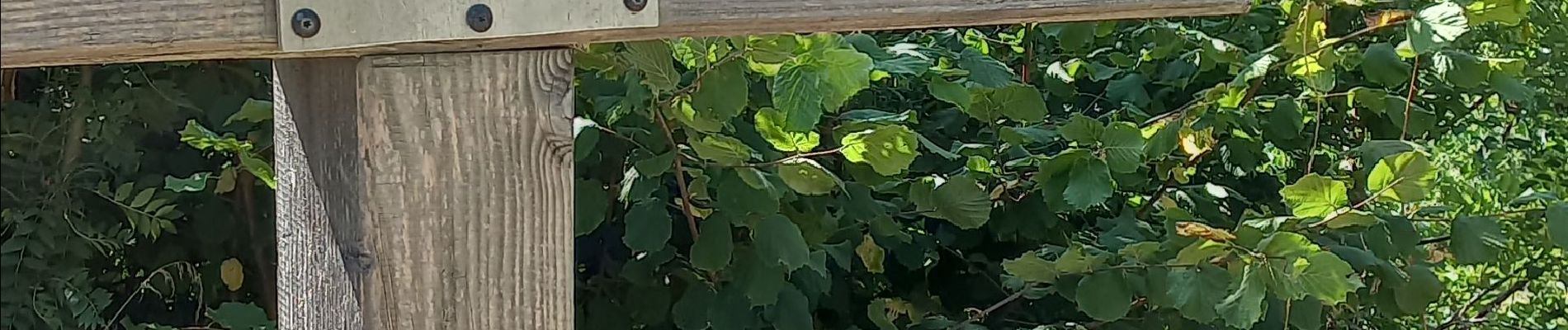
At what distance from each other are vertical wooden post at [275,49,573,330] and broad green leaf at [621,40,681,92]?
36 cm

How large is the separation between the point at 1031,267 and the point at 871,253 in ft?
0.69

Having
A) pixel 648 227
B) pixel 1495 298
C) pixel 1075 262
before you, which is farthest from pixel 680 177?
pixel 1495 298

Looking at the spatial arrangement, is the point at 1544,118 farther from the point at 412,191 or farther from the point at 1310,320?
the point at 412,191

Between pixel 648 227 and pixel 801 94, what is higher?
pixel 801 94

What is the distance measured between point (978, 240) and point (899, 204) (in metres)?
0.16

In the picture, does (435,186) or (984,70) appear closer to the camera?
(435,186)

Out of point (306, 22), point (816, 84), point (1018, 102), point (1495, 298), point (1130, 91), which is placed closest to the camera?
point (306, 22)

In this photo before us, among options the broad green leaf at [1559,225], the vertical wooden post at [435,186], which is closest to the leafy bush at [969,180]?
the broad green leaf at [1559,225]

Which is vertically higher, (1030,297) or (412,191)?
(412,191)

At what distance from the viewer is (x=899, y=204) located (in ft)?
4.45

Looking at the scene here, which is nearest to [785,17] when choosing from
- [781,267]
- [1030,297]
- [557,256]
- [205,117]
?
[557,256]

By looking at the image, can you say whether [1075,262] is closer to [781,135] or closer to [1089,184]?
[1089,184]

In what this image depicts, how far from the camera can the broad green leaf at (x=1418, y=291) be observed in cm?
125

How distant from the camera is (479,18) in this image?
0.55 m
